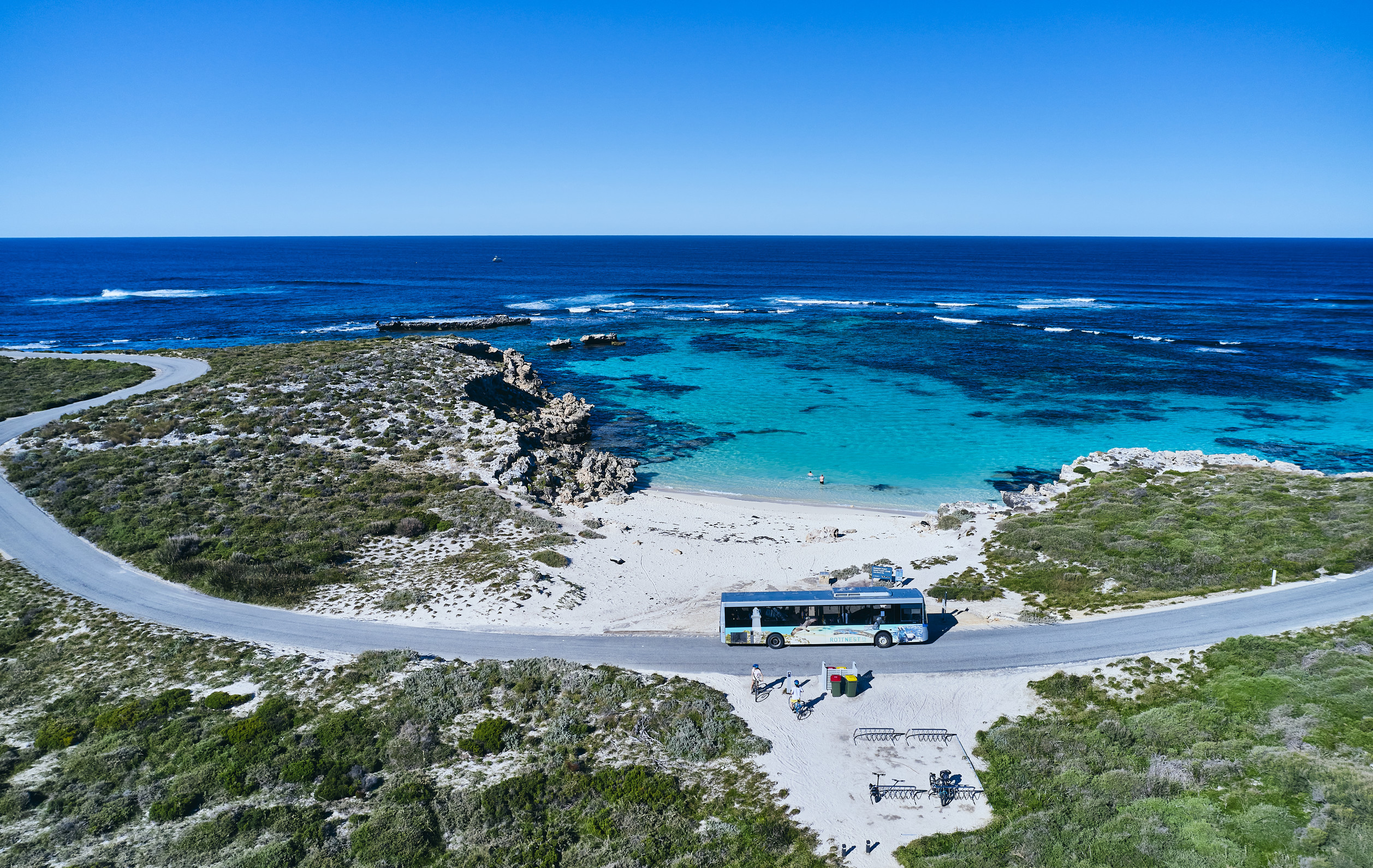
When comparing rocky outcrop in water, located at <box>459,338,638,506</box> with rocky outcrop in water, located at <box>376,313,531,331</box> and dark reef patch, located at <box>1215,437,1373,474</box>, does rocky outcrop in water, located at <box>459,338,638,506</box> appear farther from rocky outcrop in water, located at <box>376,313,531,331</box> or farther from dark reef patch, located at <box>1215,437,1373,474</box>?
dark reef patch, located at <box>1215,437,1373,474</box>

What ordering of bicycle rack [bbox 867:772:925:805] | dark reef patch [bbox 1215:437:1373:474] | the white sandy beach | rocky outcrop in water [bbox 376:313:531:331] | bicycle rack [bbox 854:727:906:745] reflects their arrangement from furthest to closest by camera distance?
rocky outcrop in water [bbox 376:313:531:331]
dark reef patch [bbox 1215:437:1373:474]
the white sandy beach
bicycle rack [bbox 854:727:906:745]
bicycle rack [bbox 867:772:925:805]

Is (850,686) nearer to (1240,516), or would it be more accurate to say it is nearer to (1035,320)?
(1240,516)

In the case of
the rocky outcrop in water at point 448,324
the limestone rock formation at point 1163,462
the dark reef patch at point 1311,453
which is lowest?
the dark reef patch at point 1311,453

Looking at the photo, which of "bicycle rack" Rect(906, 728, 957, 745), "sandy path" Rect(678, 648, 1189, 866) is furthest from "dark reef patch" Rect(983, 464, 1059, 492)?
"bicycle rack" Rect(906, 728, 957, 745)

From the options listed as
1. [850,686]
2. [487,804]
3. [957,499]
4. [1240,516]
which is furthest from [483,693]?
[1240,516]

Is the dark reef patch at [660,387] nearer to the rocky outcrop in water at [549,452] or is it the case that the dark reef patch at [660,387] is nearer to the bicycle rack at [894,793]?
the rocky outcrop in water at [549,452]

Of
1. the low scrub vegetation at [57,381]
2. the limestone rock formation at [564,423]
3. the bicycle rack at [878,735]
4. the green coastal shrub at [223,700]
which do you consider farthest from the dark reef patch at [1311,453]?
the low scrub vegetation at [57,381]
